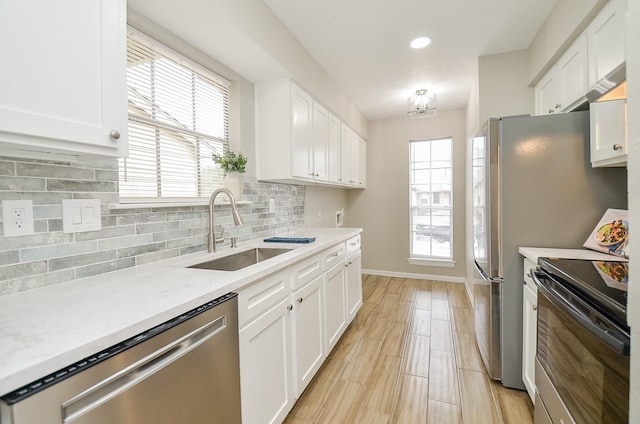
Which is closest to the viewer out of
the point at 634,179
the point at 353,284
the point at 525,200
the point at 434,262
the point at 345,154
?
the point at 634,179

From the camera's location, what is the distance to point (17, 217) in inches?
38.5

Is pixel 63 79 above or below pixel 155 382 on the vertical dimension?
above

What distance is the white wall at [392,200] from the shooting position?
14.0ft

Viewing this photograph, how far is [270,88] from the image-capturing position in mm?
2309

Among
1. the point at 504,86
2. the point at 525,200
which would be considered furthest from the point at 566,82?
the point at 525,200

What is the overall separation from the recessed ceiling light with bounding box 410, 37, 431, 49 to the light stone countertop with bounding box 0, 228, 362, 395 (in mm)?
2270

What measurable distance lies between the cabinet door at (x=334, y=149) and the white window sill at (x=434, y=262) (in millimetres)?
2071

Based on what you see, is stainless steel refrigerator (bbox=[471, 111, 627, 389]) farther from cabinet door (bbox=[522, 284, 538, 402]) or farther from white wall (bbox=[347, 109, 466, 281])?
white wall (bbox=[347, 109, 466, 281])

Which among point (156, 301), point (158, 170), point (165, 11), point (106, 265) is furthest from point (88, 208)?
point (165, 11)

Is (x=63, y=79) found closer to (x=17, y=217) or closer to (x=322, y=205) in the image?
(x=17, y=217)

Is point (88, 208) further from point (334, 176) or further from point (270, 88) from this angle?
point (334, 176)

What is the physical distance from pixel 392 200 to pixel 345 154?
4.62 feet

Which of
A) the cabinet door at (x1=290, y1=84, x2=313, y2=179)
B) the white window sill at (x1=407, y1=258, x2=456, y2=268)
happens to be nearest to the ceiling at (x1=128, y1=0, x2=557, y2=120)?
the cabinet door at (x1=290, y1=84, x2=313, y2=179)

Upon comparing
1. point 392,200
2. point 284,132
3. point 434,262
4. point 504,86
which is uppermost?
point 504,86
